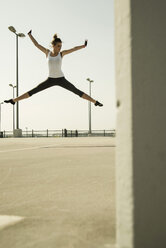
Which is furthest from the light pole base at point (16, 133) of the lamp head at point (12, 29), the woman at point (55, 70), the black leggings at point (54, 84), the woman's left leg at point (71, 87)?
the woman's left leg at point (71, 87)

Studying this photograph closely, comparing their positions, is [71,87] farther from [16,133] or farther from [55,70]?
[16,133]

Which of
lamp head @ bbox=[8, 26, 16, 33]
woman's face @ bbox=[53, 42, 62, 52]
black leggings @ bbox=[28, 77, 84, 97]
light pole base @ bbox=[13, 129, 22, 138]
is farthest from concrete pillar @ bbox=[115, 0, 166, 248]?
lamp head @ bbox=[8, 26, 16, 33]

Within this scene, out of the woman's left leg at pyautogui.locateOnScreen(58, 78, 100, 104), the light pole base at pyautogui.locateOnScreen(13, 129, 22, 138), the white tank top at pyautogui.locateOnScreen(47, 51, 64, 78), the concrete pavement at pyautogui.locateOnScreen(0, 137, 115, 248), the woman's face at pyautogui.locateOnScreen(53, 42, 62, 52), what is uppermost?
the woman's face at pyautogui.locateOnScreen(53, 42, 62, 52)

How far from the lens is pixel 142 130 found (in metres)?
0.92

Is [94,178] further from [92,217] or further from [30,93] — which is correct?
[30,93]

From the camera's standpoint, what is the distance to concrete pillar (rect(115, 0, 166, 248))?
92cm

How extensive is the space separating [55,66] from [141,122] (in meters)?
5.42

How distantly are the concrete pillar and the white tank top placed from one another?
5.14 m

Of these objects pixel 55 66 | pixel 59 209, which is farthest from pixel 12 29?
pixel 59 209

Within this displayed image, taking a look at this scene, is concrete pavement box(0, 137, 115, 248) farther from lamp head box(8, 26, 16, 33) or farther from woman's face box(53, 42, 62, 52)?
lamp head box(8, 26, 16, 33)

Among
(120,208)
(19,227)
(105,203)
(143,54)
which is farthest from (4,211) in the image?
(143,54)

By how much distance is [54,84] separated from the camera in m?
6.24

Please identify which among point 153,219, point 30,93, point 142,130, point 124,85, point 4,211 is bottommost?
point 4,211

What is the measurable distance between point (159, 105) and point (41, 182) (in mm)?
1956
